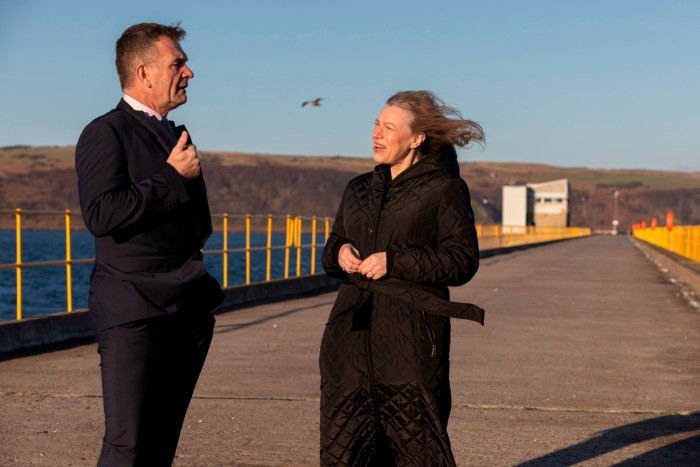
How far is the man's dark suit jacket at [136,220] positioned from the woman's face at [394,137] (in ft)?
2.93

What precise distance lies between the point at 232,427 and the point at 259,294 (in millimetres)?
11441

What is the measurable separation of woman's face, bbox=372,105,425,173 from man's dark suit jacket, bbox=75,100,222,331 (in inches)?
35.2

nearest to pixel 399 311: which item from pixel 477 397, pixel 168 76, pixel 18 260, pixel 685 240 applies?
pixel 168 76

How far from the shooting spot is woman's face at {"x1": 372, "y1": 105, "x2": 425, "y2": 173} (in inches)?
171

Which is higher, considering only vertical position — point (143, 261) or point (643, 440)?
point (143, 261)

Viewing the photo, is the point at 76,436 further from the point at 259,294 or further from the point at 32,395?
the point at 259,294

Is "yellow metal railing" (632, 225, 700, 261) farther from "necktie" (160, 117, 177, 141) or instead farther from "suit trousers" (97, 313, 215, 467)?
"suit trousers" (97, 313, 215, 467)

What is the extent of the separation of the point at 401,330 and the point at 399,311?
0.07m

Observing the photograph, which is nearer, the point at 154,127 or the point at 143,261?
the point at 143,261

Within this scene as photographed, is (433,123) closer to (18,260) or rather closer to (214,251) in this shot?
(18,260)

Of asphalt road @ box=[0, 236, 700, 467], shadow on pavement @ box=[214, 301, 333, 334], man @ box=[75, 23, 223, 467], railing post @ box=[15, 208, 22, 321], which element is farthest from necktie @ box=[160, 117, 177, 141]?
shadow on pavement @ box=[214, 301, 333, 334]

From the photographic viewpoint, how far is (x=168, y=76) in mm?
3738

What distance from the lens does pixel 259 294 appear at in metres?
18.4

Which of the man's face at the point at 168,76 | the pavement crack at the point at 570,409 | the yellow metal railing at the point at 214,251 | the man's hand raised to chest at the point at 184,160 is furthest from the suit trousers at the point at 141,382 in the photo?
the pavement crack at the point at 570,409
